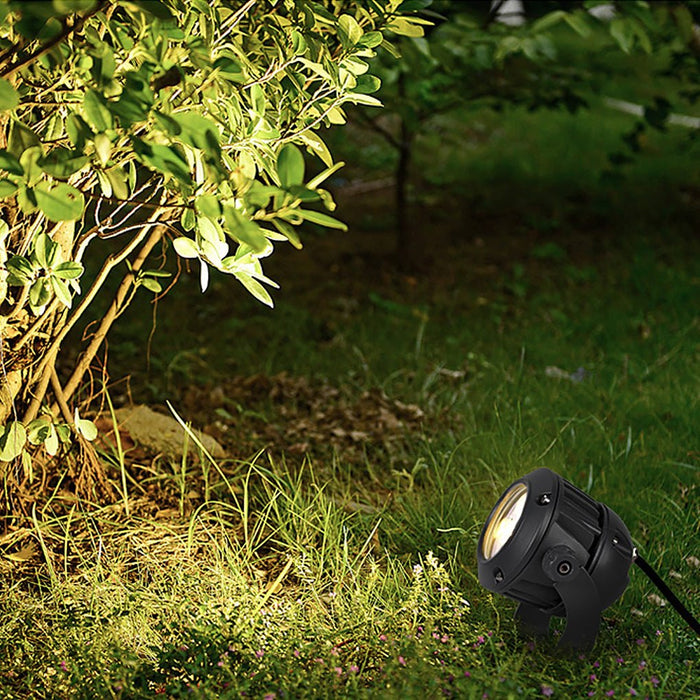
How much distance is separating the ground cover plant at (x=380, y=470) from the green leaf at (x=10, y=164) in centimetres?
100

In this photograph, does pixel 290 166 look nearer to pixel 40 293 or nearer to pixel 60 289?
pixel 60 289

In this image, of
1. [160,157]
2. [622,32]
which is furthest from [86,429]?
[622,32]

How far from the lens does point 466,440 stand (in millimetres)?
3088

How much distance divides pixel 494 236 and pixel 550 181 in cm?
103

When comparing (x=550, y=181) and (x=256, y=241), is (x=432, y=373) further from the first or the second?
(x=550, y=181)

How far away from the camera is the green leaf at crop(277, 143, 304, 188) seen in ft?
5.41

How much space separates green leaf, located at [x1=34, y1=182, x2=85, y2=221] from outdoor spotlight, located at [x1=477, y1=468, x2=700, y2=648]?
1130mm

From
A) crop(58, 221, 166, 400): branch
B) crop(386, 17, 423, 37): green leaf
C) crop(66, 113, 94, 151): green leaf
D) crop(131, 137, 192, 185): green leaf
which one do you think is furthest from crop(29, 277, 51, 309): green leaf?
crop(386, 17, 423, 37): green leaf

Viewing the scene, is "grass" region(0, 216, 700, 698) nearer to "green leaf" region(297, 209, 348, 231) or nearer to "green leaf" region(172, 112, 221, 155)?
"green leaf" region(297, 209, 348, 231)

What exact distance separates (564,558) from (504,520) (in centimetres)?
20

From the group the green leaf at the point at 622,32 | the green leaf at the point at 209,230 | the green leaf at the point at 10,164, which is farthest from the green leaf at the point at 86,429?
the green leaf at the point at 622,32

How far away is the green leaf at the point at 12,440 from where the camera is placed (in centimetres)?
228

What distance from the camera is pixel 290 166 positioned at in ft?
5.42

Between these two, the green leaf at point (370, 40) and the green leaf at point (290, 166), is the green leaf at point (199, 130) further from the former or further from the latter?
the green leaf at point (370, 40)
